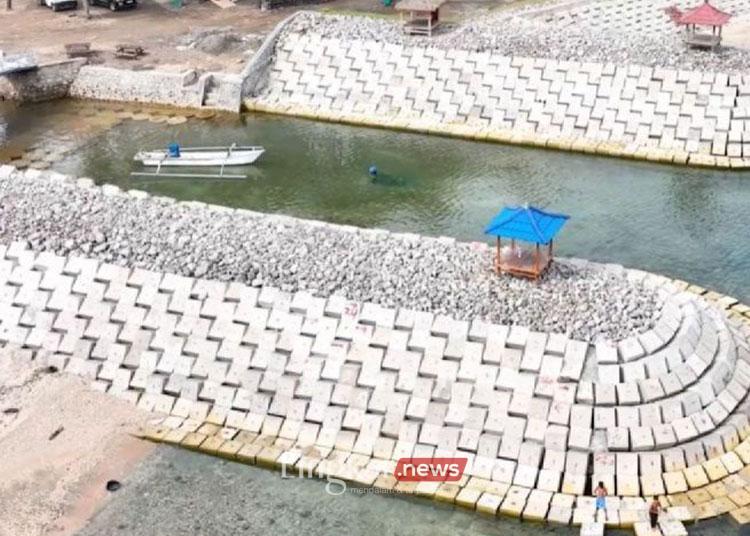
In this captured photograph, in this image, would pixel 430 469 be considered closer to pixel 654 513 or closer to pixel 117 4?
pixel 654 513

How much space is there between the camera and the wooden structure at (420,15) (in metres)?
45.0

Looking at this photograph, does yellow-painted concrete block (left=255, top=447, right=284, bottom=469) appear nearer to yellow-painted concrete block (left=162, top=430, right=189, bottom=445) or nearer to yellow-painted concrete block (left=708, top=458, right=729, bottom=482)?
yellow-painted concrete block (left=162, top=430, right=189, bottom=445)

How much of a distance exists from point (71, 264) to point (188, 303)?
3817mm

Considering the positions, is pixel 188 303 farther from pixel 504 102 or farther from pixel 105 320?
pixel 504 102

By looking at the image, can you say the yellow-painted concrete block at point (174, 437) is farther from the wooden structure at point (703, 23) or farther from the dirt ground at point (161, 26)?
the wooden structure at point (703, 23)

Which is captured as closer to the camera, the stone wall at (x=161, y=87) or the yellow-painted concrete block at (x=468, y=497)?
the yellow-painted concrete block at (x=468, y=497)

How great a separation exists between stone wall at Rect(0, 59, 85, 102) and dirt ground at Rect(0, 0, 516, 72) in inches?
70.7

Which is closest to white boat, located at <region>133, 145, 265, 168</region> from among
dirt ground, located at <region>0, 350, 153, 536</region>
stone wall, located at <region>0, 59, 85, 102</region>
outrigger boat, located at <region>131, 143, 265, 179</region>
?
outrigger boat, located at <region>131, 143, 265, 179</region>

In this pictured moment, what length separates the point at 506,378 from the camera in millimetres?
22578

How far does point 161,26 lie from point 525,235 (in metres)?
34.4

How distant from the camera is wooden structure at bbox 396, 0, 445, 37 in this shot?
44969 millimetres

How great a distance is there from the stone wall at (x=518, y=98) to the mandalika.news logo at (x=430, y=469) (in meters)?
19.6

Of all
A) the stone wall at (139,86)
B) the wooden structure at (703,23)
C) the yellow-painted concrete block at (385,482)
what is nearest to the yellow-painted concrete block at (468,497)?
the yellow-painted concrete block at (385,482)

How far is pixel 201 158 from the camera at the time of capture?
1540 inches
